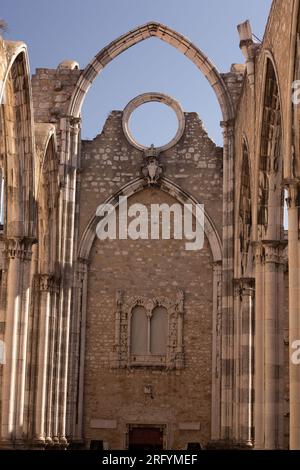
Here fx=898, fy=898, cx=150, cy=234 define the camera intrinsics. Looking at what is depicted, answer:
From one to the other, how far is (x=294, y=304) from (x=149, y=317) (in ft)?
34.8

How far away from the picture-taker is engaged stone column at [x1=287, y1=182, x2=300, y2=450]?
12.9 meters

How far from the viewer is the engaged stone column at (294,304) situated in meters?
12.9

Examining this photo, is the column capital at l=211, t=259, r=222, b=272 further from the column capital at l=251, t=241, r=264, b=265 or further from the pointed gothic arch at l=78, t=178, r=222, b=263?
the column capital at l=251, t=241, r=264, b=265

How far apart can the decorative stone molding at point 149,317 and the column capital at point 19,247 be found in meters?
6.57

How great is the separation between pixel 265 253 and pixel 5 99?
576cm

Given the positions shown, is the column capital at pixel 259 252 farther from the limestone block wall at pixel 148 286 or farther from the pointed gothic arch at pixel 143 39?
the pointed gothic arch at pixel 143 39

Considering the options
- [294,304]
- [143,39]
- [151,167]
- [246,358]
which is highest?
[143,39]

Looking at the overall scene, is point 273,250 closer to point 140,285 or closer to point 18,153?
point 18,153

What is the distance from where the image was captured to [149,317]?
77.3ft

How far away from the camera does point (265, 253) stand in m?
17.4

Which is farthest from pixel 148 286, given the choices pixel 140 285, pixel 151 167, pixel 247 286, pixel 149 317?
pixel 247 286

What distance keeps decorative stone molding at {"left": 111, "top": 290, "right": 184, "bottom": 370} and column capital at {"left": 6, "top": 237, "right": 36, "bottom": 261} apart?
→ 657 cm

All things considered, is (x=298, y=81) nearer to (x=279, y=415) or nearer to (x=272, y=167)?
(x=272, y=167)

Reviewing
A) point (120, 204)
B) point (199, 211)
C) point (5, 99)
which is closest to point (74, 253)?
point (120, 204)
